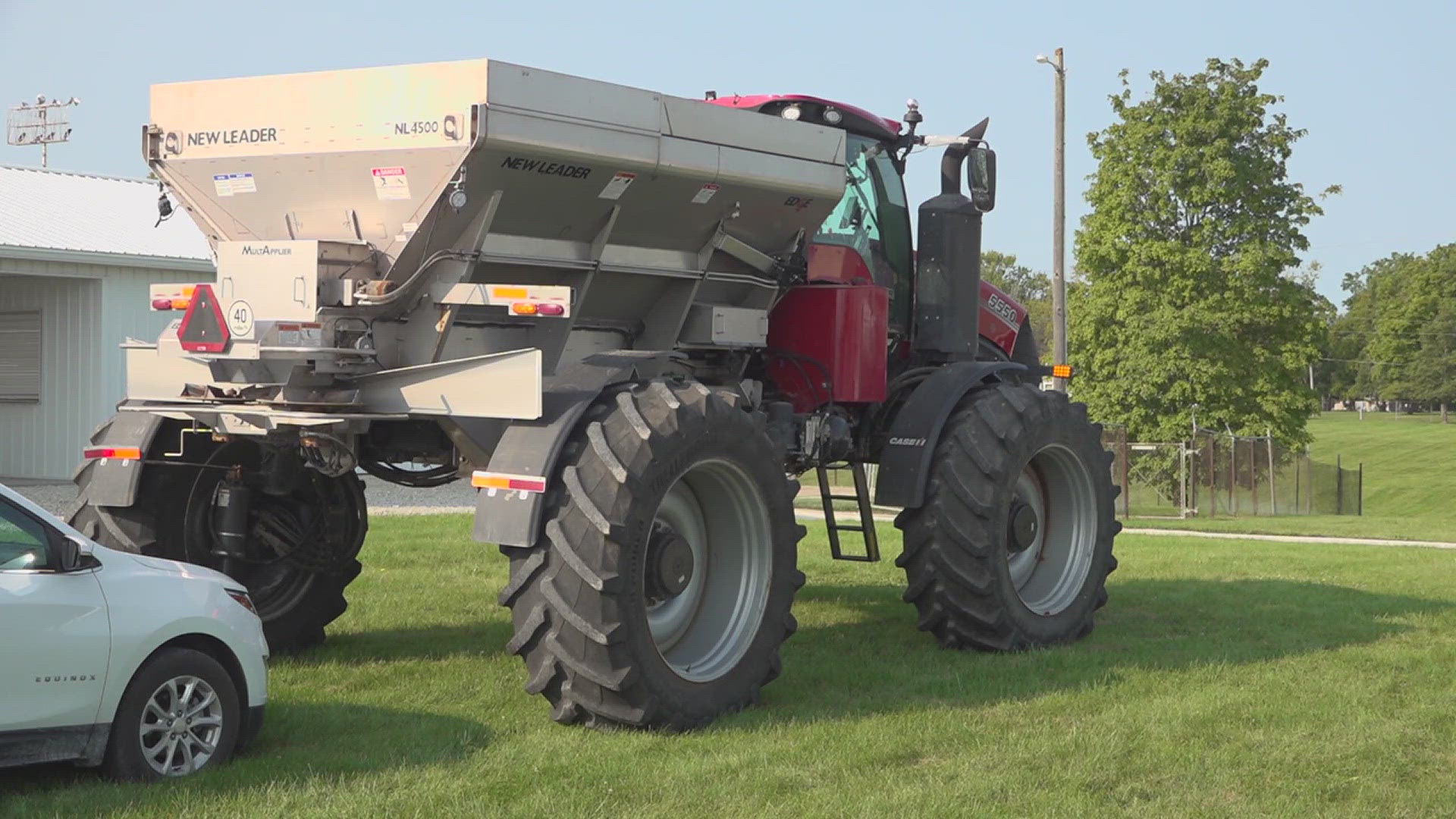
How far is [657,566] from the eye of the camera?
26.5 feet

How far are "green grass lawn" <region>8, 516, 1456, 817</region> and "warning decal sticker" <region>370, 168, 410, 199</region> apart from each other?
2.54 metres

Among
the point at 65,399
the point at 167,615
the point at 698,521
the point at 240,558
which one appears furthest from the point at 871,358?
the point at 65,399

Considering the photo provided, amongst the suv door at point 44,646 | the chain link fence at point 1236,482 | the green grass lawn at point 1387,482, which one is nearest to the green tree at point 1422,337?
the green grass lawn at point 1387,482

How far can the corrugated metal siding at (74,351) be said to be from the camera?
77.0 feet

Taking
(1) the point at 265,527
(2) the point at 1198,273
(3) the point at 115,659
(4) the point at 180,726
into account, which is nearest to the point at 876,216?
(1) the point at 265,527

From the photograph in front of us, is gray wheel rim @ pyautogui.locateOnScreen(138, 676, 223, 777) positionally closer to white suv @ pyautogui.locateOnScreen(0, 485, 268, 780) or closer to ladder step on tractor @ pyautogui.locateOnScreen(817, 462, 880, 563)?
white suv @ pyautogui.locateOnScreen(0, 485, 268, 780)

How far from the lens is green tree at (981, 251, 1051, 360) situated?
328 feet

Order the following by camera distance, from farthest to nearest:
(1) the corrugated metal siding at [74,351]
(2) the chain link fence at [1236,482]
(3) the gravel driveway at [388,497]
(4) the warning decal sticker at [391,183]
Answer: (2) the chain link fence at [1236,482] → (1) the corrugated metal siding at [74,351] → (3) the gravel driveway at [388,497] → (4) the warning decal sticker at [391,183]

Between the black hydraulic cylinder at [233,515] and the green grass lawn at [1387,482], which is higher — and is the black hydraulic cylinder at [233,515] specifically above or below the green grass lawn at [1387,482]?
above

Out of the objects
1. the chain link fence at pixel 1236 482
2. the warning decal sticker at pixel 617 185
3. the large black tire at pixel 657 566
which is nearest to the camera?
the large black tire at pixel 657 566

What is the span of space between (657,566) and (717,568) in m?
0.77

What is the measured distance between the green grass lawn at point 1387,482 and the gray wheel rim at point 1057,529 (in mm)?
14378

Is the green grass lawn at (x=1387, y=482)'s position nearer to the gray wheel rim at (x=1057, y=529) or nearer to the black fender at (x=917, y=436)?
the gray wheel rim at (x=1057, y=529)

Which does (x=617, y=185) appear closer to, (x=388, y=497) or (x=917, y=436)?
(x=917, y=436)
